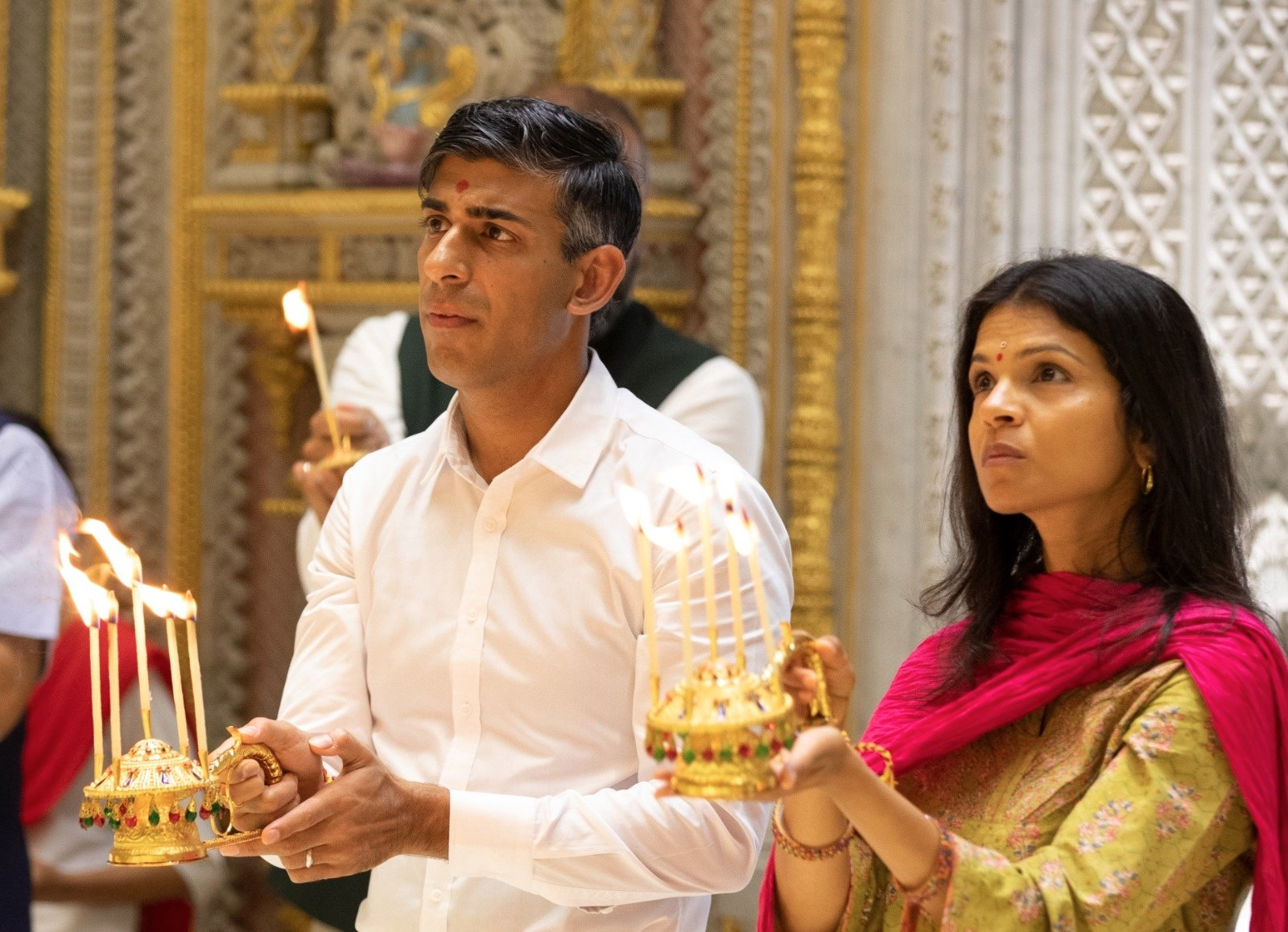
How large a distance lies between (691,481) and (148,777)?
1.92 feet

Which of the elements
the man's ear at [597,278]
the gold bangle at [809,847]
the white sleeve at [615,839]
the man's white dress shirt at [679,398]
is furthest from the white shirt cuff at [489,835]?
the man's white dress shirt at [679,398]

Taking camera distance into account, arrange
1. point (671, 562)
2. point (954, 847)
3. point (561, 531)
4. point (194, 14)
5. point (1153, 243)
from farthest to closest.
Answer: point (194, 14), point (1153, 243), point (561, 531), point (671, 562), point (954, 847)

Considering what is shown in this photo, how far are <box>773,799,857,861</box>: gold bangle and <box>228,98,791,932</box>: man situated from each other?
92mm

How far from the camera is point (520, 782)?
1846 mm

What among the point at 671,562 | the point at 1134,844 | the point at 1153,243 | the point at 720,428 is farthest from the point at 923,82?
the point at 1134,844

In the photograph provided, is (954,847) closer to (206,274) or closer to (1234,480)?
(1234,480)

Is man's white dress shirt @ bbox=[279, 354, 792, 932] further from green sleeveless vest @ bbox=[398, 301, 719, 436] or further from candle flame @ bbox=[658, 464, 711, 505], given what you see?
green sleeveless vest @ bbox=[398, 301, 719, 436]

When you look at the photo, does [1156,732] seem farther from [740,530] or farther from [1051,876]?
[740,530]

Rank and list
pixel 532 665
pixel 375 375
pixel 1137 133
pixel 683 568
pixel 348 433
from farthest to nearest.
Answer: pixel 1137 133, pixel 375 375, pixel 348 433, pixel 532 665, pixel 683 568

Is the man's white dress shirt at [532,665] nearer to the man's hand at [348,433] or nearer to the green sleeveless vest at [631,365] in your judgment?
the man's hand at [348,433]

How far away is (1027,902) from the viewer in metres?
1.58

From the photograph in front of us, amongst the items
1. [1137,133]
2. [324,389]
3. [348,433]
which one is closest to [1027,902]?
[324,389]

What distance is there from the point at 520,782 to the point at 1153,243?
7.61 ft

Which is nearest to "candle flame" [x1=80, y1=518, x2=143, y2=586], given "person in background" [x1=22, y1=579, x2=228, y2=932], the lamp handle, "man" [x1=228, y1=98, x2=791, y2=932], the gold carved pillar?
the lamp handle
